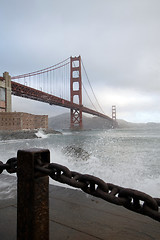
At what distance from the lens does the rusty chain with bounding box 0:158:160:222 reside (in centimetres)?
70

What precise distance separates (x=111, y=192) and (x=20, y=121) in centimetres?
2982

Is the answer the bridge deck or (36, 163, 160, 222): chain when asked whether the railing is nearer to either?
(36, 163, 160, 222): chain

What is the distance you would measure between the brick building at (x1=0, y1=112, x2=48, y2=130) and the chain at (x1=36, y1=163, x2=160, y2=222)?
25.9 meters

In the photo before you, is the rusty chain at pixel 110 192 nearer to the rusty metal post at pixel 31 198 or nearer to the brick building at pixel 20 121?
the rusty metal post at pixel 31 198

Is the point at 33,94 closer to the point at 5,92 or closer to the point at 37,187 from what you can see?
the point at 5,92

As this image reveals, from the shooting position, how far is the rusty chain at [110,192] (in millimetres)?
701

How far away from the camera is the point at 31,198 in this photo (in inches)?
31.1

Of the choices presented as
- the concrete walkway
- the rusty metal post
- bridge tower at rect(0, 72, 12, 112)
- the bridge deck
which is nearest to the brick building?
bridge tower at rect(0, 72, 12, 112)

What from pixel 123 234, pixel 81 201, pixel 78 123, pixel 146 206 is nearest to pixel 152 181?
pixel 81 201

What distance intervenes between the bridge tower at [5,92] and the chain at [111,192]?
24733 mm

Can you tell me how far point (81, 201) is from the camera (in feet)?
5.42

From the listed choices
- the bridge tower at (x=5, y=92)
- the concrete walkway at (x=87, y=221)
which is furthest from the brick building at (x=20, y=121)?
the concrete walkway at (x=87, y=221)

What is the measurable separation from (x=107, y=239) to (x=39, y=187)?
599mm

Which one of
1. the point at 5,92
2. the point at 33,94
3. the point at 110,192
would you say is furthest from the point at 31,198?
the point at 33,94
